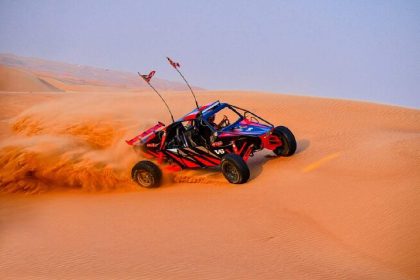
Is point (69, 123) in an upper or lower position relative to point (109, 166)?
upper

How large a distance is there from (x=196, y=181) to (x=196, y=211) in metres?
1.68

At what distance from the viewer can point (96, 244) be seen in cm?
561

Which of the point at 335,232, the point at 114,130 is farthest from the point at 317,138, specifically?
the point at 335,232

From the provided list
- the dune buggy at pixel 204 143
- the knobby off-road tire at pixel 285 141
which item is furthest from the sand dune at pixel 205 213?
the dune buggy at pixel 204 143

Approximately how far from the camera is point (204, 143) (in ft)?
27.9

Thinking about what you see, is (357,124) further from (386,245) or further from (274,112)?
(386,245)

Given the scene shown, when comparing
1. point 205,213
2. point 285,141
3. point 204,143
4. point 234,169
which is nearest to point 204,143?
point 204,143

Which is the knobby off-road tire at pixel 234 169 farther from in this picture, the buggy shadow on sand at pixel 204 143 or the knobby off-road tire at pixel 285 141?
the knobby off-road tire at pixel 285 141

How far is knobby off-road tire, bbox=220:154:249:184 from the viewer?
7660 millimetres

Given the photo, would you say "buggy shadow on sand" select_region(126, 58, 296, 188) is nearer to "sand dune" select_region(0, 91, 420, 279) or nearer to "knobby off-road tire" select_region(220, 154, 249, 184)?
"knobby off-road tire" select_region(220, 154, 249, 184)

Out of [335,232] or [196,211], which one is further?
[196,211]

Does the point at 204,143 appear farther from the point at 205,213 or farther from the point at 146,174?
the point at 205,213

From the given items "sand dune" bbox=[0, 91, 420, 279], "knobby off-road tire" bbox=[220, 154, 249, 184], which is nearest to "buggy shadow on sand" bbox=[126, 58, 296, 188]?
"knobby off-road tire" bbox=[220, 154, 249, 184]

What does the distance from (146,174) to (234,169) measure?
1.78m
